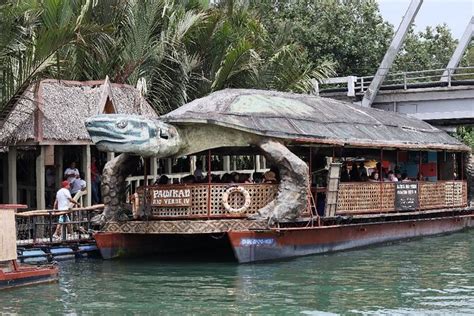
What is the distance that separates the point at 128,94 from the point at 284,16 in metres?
20.1

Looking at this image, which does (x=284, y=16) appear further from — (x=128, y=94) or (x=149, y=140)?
(x=149, y=140)

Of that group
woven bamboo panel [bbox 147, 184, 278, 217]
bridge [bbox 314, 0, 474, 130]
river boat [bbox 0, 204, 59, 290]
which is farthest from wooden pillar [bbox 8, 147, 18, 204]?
bridge [bbox 314, 0, 474, 130]

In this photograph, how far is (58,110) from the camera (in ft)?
68.2

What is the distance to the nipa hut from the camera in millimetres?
20094

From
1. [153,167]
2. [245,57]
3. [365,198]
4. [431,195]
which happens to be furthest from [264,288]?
[245,57]

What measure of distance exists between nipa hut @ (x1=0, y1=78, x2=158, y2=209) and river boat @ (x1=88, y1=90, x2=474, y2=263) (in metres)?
1.83

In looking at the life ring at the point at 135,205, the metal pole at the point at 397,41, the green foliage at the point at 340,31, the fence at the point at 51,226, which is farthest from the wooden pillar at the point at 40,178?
the green foliage at the point at 340,31

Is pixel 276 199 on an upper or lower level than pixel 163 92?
lower

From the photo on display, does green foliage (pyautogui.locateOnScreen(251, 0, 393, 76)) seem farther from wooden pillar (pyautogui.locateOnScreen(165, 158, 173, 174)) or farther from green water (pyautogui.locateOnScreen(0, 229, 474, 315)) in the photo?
green water (pyautogui.locateOnScreen(0, 229, 474, 315))

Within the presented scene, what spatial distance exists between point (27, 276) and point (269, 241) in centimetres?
494

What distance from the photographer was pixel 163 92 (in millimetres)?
26297

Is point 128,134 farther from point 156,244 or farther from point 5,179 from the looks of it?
point 5,179

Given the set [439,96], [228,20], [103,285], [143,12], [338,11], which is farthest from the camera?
[338,11]

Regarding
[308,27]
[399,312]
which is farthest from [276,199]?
[308,27]
